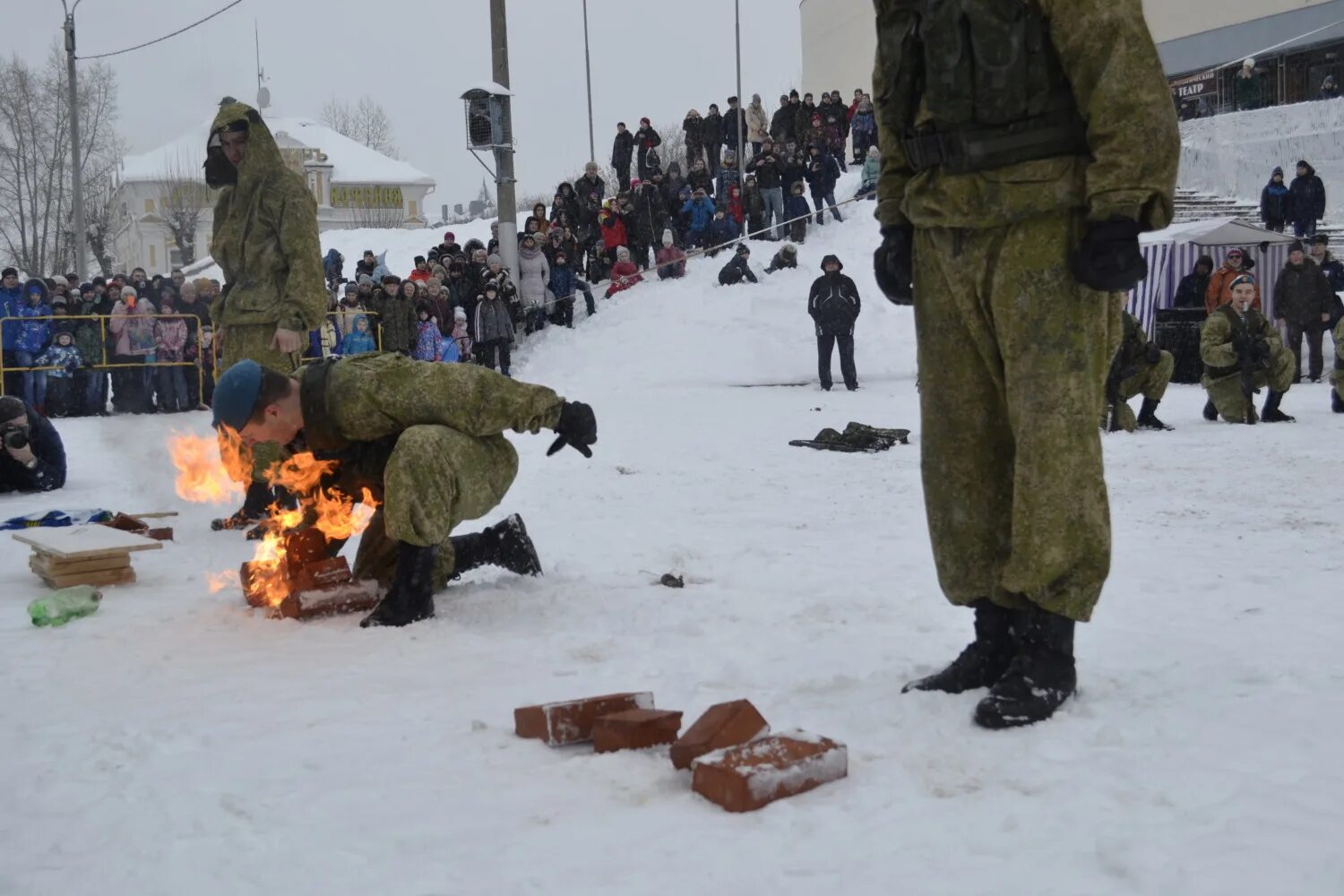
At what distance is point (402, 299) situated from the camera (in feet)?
50.8

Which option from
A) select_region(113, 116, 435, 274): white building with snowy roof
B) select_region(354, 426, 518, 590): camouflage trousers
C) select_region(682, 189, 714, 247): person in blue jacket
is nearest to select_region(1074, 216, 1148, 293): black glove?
select_region(354, 426, 518, 590): camouflage trousers

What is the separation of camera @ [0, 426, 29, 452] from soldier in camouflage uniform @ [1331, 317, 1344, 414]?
1026 cm

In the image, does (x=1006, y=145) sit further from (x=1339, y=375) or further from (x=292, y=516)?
(x=1339, y=375)

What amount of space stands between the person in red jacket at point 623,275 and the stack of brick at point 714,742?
17.0 meters

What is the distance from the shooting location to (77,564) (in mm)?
5094

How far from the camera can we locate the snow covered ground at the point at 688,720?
224cm

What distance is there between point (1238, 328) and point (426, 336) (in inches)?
368

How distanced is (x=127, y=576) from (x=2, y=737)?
2.16 meters

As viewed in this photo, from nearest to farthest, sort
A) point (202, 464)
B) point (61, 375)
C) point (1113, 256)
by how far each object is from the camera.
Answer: point (1113, 256) → point (202, 464) → point (61, 375)

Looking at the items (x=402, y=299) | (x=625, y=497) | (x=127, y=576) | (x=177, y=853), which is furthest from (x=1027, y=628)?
(x=402, y=299)

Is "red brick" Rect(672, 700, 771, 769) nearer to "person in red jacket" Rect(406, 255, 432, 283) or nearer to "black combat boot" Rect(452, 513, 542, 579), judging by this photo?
"black combat boot" Rect(452, 513, 542, 579)

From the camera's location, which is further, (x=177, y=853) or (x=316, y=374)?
(x=316, y=374)

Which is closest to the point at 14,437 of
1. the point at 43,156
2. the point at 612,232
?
the point at 612,232

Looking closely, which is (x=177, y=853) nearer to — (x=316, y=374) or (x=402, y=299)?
(x=316, y=374)
